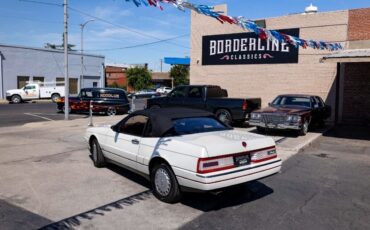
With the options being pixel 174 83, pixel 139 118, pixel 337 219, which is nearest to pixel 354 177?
pixel 337 219

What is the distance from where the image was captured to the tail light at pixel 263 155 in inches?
221

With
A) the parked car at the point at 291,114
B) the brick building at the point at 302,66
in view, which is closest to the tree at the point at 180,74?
the brick building at the point at 302,66

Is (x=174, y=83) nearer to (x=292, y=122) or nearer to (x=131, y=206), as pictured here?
(x=292, y=122)

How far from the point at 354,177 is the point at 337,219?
2.76m

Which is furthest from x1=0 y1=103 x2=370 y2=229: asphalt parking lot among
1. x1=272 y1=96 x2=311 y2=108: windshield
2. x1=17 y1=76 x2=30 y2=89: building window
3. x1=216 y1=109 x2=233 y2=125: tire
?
x1=17 y1=76 x2=30 y2=89: building window

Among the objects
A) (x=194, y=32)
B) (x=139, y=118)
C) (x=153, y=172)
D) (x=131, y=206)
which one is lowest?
(x=131, y=206)

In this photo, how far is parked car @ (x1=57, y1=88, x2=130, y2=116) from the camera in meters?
21.1

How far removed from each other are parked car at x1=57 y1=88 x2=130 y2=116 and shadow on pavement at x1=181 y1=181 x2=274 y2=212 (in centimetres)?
1593

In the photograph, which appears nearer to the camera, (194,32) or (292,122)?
(292,122)

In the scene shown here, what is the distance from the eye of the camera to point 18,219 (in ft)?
16.2

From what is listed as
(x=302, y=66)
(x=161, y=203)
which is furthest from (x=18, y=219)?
(x=302, y=66)

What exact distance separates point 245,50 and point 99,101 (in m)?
8.97

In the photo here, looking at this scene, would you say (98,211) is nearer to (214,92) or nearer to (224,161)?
(224,161)

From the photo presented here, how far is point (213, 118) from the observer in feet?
22.3
